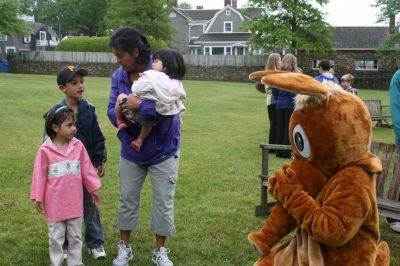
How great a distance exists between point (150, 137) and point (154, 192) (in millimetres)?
518

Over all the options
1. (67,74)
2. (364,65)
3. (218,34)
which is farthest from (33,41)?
(67,74)

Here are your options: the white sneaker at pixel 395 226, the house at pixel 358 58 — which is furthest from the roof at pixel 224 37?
the white sneaker at pixel 395 226

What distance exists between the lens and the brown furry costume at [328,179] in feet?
9.55

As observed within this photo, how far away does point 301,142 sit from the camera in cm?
316

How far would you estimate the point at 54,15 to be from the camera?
92.4 metres

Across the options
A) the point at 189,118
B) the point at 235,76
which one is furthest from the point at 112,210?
the point at 235,76

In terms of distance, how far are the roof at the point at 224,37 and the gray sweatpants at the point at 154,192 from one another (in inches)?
2263

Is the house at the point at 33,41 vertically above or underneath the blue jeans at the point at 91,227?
above

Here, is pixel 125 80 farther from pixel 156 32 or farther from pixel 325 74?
pixel 156 32

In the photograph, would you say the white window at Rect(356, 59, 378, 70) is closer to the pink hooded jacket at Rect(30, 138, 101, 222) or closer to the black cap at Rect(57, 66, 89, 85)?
the black cap at Rect(57, 66, 89, 85)

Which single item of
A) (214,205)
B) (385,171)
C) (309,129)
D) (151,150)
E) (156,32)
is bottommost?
(214,205)

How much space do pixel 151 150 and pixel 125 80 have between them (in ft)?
2.17

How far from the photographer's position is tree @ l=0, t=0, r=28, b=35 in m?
37.9

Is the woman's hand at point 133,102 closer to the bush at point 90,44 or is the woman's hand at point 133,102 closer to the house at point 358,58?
the house at point 358,58
